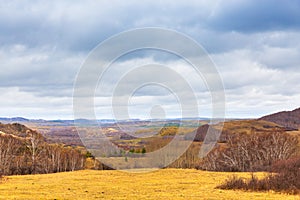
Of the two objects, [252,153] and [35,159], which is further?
[252,153]

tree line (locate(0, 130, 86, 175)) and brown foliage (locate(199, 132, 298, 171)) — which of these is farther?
brown foliage (locate(199, 132, 298, 171))

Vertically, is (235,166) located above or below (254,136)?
below

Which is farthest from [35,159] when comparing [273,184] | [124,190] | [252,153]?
[273,184]

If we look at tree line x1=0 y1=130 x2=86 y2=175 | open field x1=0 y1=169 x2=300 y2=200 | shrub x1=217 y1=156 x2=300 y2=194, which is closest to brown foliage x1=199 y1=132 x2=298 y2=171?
tree line x1=0 y1=130 x2=86 y2=175

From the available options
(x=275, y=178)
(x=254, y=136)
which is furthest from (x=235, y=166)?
(x=275, y=178)

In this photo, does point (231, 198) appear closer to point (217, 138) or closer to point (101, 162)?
point (101, 162)

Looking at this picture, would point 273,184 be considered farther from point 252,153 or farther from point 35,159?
point 35,159

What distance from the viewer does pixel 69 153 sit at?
104438 millimetres

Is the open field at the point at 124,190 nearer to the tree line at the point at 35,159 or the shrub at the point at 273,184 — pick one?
the shrub at the point at 273,184

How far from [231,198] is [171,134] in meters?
107

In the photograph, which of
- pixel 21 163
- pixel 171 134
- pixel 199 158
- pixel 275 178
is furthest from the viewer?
pixel 171 134

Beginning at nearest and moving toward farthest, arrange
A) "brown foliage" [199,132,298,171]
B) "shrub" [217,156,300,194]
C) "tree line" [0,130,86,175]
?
"shrub" [217,156,300,194] → "tree line" [0,130,86,175] → "brown foliage" [199,132,298,171]

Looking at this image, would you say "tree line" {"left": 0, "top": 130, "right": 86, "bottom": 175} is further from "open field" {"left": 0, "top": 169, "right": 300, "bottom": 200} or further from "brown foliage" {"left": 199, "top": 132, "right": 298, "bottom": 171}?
"open field" {"left": 0, "top": 169, "right": 300, "bottom": 200}

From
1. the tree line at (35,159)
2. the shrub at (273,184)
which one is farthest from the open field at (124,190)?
the tree line at (35,159)
